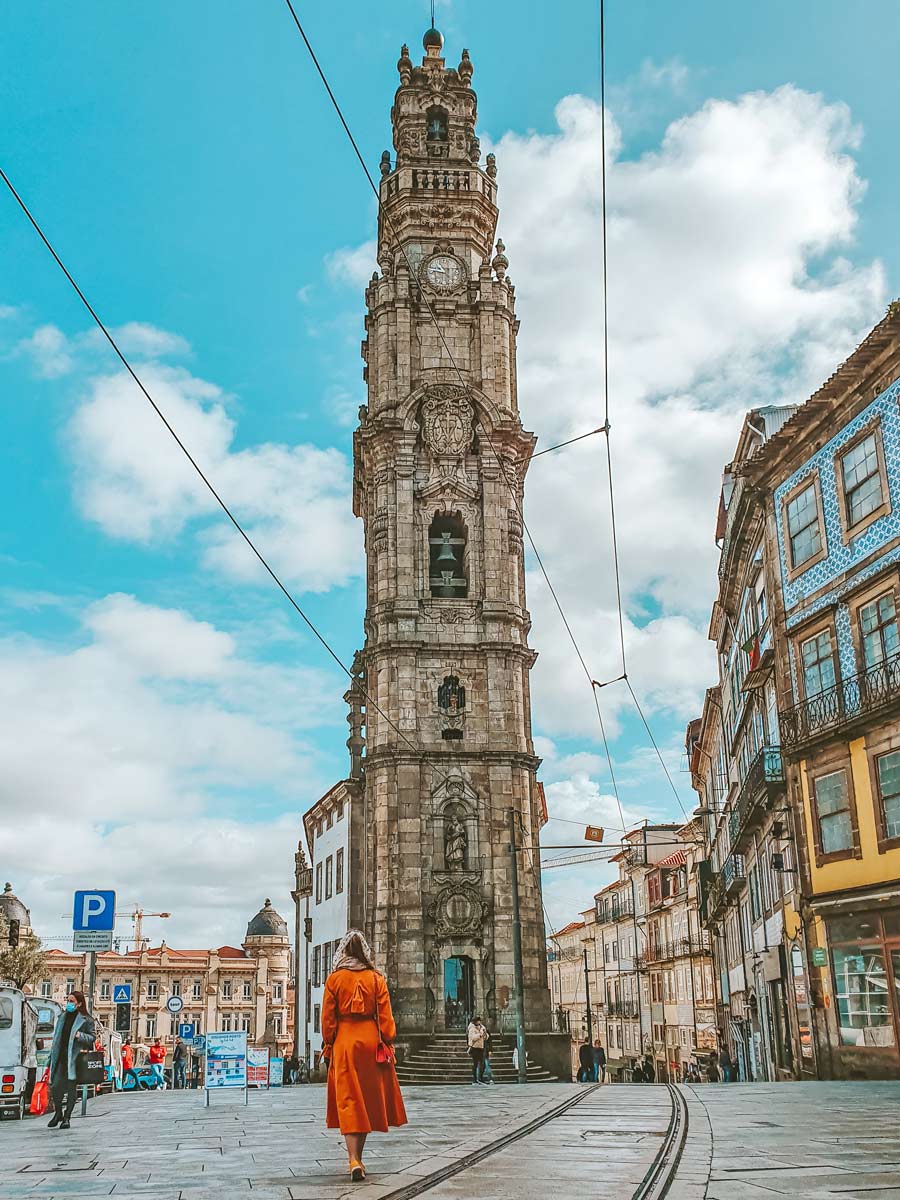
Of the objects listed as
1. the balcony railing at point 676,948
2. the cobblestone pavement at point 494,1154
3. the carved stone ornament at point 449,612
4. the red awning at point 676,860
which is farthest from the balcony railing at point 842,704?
the red awning at point 676,860

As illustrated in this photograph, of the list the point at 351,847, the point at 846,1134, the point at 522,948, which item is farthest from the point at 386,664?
the point at 846,1134

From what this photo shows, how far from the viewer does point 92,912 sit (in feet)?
55.0

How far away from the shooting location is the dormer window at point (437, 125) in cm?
4781

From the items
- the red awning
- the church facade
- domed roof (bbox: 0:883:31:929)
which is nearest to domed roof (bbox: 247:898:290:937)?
domed roof (bbox: 0:883:31:929)

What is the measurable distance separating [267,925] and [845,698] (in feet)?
265

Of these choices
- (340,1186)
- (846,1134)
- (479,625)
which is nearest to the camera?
(340,1186)

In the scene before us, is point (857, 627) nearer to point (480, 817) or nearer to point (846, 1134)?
point (846, 1134)

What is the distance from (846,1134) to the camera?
10273mm

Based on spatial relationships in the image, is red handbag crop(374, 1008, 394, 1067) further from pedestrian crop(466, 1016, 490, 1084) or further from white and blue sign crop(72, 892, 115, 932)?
pedestrian crop(466, 1016, 490, 1084)

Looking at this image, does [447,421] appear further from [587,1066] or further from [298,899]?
[298,899]

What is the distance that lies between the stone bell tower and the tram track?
2419cm

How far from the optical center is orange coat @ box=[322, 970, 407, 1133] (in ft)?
26.7

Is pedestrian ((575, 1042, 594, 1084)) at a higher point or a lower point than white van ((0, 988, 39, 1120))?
lower

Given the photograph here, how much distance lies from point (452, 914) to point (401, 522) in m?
12.8
